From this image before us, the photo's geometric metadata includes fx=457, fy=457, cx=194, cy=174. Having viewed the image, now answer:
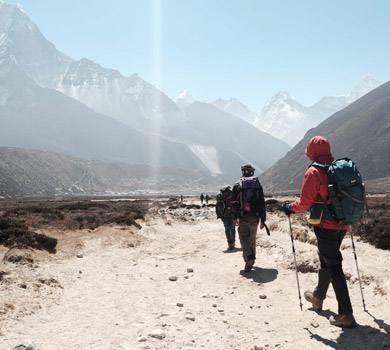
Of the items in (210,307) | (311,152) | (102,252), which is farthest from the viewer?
(102,252)

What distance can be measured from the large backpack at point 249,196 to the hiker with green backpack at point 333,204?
4.31m

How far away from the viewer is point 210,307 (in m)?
9.36

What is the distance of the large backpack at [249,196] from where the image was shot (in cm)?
1212

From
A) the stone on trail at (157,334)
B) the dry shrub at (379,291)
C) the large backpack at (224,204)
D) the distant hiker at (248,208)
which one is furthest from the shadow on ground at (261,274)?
the large backpack at (224,204)

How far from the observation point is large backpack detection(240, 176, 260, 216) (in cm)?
1212

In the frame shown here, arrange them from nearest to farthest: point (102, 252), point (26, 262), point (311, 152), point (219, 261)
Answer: point (311, 152)
point (26, 262)
point (219, 261)
point (102, 252)

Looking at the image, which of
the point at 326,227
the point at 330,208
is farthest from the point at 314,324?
the point at 330,208

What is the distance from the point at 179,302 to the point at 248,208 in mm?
3505

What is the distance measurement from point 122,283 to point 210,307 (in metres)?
3.56

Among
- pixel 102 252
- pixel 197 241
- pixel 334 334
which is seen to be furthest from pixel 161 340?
pixel 197 241

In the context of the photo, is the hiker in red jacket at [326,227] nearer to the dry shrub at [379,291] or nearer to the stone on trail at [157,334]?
the dry shrub at [379,291]

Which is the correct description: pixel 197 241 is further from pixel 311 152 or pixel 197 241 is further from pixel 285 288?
pixel 311 152

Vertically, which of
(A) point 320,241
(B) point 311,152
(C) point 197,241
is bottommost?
(C) point 197,241

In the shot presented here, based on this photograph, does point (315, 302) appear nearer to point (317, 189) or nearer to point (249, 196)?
point (317, 189)
